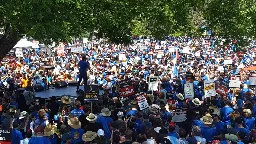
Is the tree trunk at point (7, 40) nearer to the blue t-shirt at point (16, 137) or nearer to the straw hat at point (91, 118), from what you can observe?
the straw hat at point (91, 118)

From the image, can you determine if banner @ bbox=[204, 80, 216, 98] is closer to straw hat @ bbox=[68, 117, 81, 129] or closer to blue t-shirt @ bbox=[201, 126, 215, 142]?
blue t-shirt @ bbox=[201, 126, 215, 142]

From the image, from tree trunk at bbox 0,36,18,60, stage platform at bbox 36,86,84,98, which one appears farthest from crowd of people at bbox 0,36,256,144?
tree trunk at bbox 0,36,18,60

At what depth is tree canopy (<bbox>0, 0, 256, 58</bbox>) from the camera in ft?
47.6

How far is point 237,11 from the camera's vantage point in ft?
64.1

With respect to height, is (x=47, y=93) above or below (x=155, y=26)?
below

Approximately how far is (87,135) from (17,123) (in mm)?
2813

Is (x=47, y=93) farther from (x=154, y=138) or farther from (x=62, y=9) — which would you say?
(x=154, y=138)

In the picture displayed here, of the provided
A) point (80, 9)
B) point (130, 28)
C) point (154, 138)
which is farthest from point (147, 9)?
point (154, 138)

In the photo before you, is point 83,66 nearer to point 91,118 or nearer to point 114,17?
point 114,17

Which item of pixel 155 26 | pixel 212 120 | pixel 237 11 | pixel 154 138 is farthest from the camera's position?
pixel 155 26

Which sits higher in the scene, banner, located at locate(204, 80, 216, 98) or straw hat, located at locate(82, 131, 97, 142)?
banner, located at locate(204, 80, 216, 98)

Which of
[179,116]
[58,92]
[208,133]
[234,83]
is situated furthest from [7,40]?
[234,83]

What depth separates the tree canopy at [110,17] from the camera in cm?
1450

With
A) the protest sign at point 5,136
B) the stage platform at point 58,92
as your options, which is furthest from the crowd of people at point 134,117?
the stage platform at point 58,92
